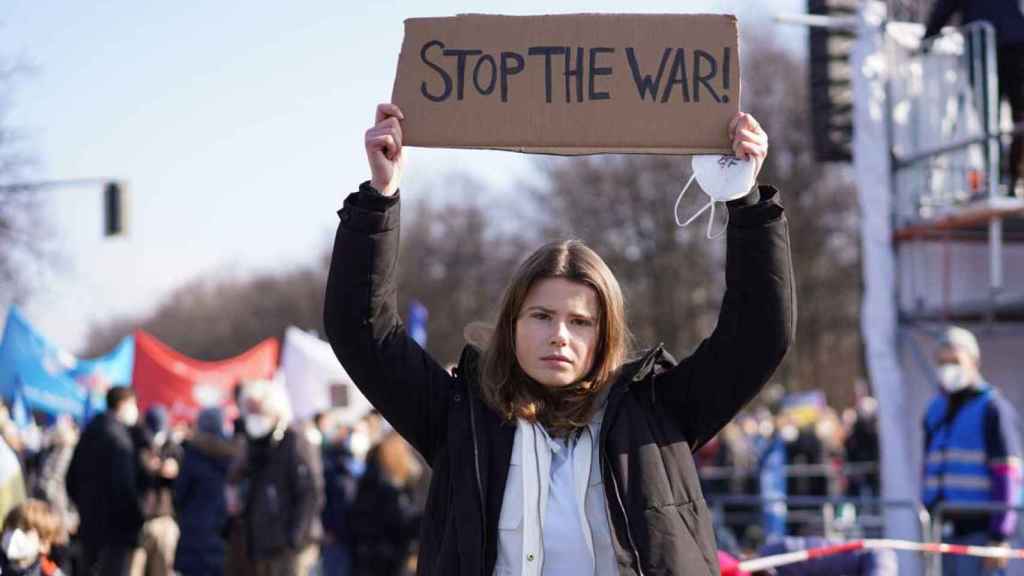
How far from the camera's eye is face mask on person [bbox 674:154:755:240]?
326cm

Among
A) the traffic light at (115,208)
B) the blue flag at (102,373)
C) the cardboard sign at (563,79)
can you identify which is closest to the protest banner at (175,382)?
the blue flag at (102,373)

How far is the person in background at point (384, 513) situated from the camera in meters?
12.6

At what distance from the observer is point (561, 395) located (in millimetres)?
3322

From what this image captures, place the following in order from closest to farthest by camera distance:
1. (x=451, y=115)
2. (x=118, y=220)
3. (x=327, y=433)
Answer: (x=451, y=115) → (x=327, y=433) → (x=118, y=220)

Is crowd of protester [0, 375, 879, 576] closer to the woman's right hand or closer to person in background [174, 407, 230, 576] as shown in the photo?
person in background [174, 407, 230, 576]

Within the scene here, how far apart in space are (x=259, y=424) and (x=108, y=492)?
1490 millimetres

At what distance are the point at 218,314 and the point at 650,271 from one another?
2573 inches

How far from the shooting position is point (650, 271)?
4484 cm

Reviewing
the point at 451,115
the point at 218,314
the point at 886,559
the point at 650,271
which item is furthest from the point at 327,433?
the point at 218,314

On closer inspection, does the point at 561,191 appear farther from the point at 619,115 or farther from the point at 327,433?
the point at 619,115

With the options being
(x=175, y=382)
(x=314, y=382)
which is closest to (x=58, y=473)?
(x=314, y=382)

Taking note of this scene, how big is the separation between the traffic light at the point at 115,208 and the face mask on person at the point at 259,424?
1604 cm

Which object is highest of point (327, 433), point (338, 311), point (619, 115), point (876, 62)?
point (876, 62)

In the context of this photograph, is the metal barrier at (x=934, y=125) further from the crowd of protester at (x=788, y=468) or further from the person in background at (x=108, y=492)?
the person in background at (x=108, y=492)
